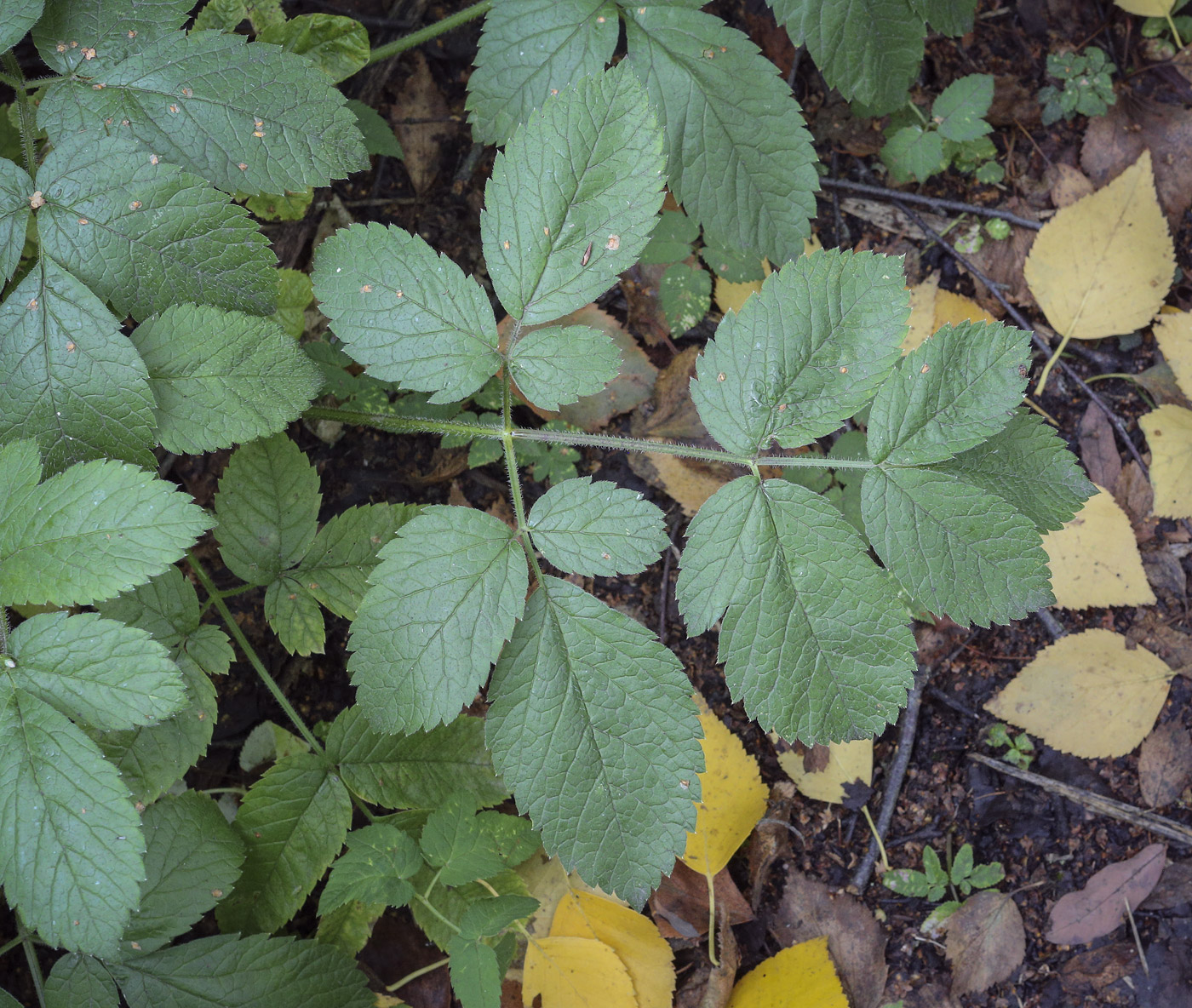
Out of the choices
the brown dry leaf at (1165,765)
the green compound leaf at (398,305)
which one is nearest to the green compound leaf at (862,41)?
the green compound leaf at (398,305)

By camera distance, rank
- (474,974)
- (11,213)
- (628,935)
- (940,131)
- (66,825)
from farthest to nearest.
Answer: (940,131) → (628,935) → (474,974) → (11,213) → (66,825)

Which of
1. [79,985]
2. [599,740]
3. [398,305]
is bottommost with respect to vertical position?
[79,985]

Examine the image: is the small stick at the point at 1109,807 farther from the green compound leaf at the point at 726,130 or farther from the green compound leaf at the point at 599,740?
the green compound leaf at the point at 726,130

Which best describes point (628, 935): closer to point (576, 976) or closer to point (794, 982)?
point (576, 976)

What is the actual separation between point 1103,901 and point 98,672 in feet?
8.79

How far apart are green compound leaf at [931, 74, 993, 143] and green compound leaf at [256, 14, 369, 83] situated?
68.8 inches

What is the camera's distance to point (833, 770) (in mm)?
2449

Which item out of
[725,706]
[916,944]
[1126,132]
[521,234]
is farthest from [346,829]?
[1126,132]

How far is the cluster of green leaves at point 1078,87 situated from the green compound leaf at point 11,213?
9.39 ft

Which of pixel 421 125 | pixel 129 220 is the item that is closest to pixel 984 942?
pixel 129 220

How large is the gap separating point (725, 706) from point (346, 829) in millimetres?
1105

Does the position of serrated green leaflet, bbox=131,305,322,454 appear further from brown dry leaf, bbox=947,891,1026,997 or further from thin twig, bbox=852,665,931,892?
brown dry leaf, bbox=947,891,1026,997

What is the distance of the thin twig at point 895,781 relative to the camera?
2443mm

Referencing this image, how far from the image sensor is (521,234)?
5.40ft
